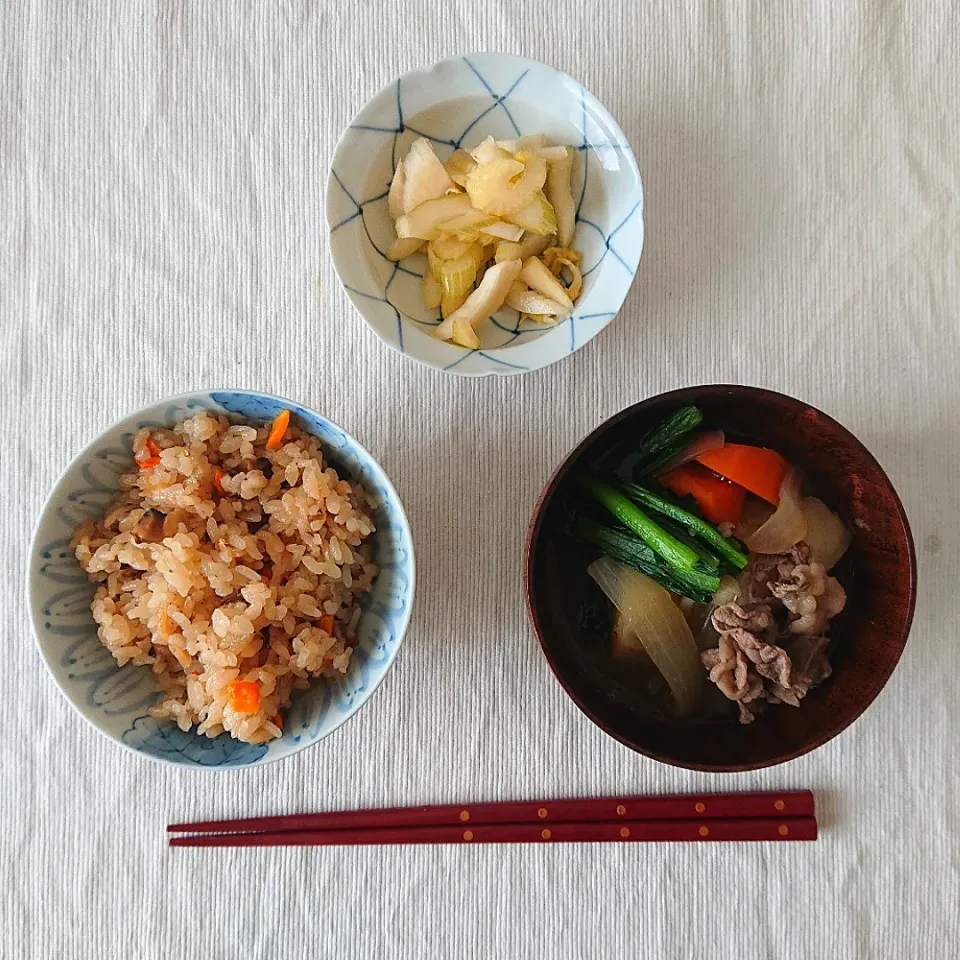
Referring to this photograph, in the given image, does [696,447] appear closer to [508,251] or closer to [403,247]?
[508,251]

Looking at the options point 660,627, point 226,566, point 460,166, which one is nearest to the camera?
point 226,566

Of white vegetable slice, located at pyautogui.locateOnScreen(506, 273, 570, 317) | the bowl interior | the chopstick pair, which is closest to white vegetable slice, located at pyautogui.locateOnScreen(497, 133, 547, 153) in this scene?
white vegetable slice, located at pyautogui.locateOnScreen(506, 273, 570, 317)

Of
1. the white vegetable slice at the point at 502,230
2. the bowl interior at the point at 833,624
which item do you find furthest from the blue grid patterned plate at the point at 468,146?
the bowl interior at the point at 833,624

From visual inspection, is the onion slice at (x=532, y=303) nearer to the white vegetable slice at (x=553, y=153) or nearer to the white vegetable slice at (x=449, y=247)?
the white vegetable slice at (x=449, y=247)

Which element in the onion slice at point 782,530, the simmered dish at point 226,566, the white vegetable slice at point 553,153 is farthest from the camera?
the white vegetable slice at point 553,153

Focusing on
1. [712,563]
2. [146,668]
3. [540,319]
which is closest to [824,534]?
[712,563]

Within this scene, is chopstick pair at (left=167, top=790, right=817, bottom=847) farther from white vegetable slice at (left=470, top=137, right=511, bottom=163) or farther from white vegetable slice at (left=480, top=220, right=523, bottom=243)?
white vegetable slice at (left=470, top=137, right=511, bottom=163)

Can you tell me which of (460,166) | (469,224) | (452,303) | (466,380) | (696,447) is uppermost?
(460,166)

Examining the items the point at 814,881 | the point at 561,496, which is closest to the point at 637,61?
the point at 561,496
